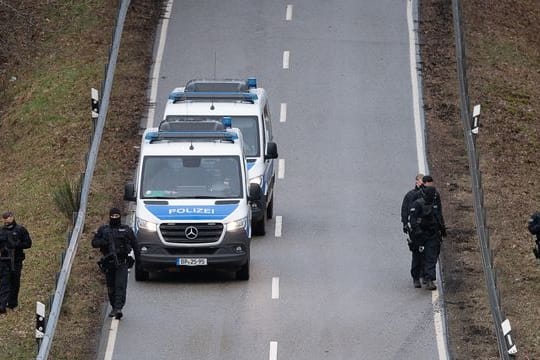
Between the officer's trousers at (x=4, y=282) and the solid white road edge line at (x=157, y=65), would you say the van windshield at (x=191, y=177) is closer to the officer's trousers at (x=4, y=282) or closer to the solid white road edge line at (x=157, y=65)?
the officer's trousers at (x=4, y=282)

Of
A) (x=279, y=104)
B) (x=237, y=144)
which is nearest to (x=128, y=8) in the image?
(x=279, y=104)

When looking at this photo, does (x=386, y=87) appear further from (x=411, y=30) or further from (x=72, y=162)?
(x=72, y=162)

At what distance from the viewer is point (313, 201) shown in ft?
96.7

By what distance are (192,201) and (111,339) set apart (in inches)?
130

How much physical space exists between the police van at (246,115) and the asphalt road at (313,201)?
0.82m

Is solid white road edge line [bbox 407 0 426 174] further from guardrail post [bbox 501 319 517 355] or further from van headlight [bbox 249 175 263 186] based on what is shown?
guardrail post [bbox 501 319 517 355]

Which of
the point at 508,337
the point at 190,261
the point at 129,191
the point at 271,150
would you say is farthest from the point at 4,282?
the point at 508,337

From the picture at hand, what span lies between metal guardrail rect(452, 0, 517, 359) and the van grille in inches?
171

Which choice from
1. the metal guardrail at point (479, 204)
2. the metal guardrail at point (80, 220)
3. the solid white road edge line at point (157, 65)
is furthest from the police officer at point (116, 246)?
the solid white road edge line at point (157, 65)

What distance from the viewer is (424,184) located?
23.5 meters

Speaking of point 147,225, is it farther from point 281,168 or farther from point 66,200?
point 281,168

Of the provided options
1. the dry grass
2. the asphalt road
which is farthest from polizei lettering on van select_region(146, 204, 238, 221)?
the dry grass

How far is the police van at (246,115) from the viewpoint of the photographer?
2658cm

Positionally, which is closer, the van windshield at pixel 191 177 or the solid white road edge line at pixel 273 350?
the solid white road edge line at pixel 273 350
